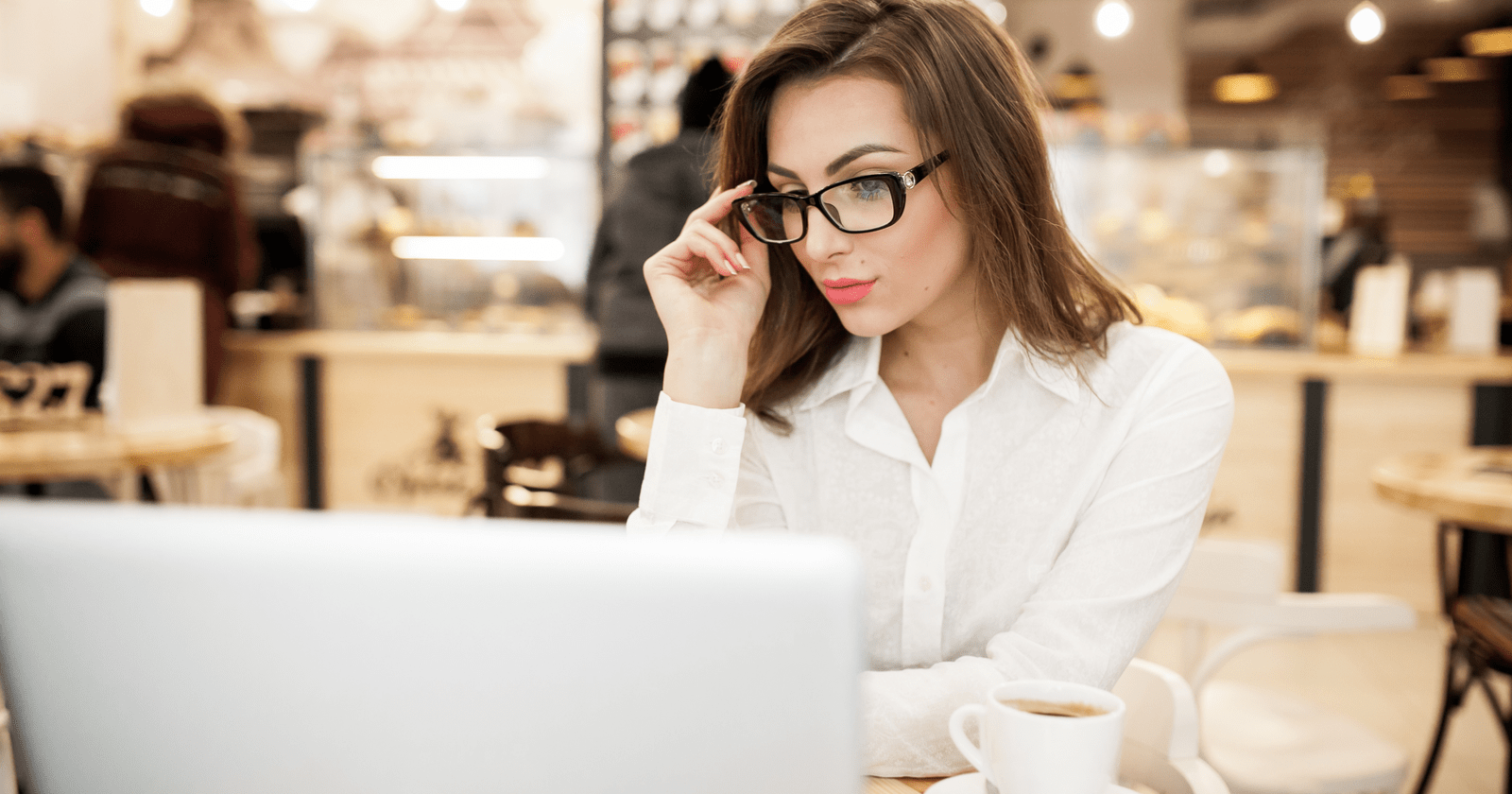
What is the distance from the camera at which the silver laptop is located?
0.46 meters

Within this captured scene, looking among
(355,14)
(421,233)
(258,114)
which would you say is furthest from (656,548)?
(258,114)

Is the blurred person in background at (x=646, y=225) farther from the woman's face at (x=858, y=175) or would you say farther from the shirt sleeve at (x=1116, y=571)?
the shirt sleeve at (x=1116, y=571)

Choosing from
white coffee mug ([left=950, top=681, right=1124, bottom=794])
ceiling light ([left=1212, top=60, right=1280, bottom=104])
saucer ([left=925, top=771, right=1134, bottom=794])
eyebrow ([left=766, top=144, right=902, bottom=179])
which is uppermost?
ceiling light ([left=1212, top=60, right=1280, bottom=104])

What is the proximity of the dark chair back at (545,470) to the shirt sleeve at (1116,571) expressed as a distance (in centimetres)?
86

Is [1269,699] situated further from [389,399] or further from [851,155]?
[389,399]

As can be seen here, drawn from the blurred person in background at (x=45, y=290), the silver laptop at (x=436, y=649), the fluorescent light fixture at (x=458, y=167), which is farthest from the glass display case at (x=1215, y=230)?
the silver laptop at (x=436, y=649)

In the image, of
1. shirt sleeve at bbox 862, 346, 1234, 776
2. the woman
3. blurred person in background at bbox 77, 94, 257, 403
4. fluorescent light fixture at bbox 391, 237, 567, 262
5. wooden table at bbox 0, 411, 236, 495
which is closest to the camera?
shirt sleeve at bbox 862, 346, 1234, 776

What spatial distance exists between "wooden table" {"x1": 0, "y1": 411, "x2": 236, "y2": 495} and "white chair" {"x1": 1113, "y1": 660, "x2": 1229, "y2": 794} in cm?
243

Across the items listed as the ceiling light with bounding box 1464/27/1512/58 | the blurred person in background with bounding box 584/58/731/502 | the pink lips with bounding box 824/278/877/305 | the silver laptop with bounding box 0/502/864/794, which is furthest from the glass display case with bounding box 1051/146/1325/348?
the silver laptop with bounding box 0/502/864/794

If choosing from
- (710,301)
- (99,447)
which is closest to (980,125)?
(710,301)

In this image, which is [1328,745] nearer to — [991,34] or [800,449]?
[800,449]

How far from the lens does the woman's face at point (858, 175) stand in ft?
3.58

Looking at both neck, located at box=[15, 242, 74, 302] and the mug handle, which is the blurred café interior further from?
the mug handle

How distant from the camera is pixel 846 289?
113 centimetres
